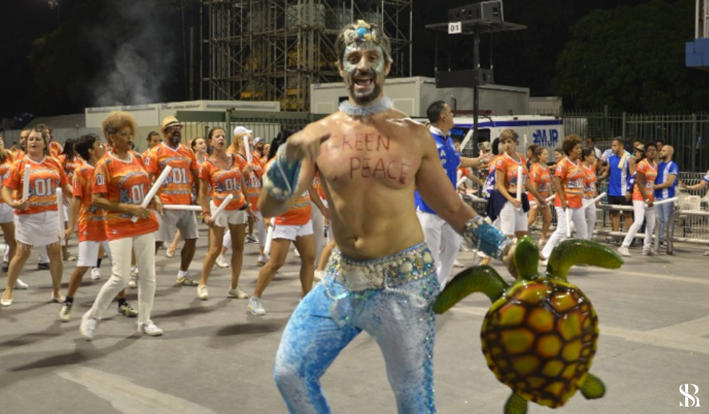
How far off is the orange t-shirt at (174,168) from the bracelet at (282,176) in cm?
644

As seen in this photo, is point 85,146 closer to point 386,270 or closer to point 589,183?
point 386,270

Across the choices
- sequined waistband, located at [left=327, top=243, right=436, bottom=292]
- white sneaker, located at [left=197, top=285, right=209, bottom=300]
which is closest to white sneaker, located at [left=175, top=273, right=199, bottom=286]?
white sneaker, located at [left=197, top=285, right=209, bottom=300]

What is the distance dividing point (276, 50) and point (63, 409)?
1539 inches

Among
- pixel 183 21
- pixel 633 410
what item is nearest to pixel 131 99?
pixel 183 21

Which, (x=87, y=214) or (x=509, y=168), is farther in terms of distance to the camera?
(x=509, y=168)

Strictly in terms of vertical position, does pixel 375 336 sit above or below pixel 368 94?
below

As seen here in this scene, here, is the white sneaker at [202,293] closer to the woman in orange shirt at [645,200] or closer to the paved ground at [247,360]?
the paved ground at [247,360]

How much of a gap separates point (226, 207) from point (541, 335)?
279 inches

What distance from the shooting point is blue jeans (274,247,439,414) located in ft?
11.1

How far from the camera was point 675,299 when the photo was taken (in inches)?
364

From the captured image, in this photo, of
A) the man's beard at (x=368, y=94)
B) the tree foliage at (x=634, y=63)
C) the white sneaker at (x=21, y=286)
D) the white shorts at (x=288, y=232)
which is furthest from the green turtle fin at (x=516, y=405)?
the tree foliage at (x=634, y=63)

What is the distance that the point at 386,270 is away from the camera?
341 centimetres

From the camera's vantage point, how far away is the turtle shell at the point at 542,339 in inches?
117

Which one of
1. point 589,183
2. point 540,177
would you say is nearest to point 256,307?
point 540,177
